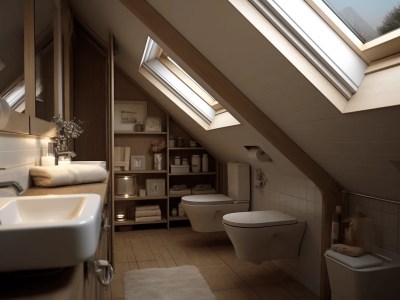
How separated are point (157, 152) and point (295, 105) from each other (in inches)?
105

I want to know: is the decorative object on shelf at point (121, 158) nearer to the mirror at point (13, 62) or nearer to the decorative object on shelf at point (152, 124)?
the decorative object on shelf at point (152, 124)

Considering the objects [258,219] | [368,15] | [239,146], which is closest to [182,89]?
[239,146]

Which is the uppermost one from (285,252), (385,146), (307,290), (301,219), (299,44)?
(299,44)

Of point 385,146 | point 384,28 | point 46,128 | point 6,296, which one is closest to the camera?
point 6,296

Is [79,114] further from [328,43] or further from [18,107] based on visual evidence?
[328,43]

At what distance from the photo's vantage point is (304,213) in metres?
2.40

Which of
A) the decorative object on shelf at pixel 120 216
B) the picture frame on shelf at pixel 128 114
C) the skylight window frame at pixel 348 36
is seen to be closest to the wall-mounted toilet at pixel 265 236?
the skylight window frame at pixel 348 36

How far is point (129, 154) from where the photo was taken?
13.0 feet

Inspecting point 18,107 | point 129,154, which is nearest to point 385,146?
point 18,107

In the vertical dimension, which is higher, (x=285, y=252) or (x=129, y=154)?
(x=129, y=154)

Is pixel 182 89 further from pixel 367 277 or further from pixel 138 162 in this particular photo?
pixel 367 277

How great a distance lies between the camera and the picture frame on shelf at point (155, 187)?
4.00 metres

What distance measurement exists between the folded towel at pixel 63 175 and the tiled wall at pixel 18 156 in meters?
0.06

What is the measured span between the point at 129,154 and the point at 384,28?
3.19m
